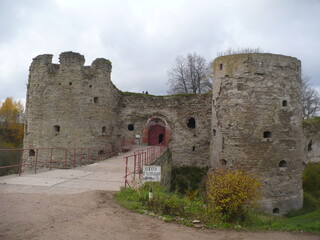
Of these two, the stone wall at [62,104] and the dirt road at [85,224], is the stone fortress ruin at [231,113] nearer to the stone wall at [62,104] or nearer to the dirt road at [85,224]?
the stone wall at [62,104]

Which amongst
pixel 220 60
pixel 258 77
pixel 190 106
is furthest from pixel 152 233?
pixel 190 106

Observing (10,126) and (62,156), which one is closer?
(62,156)

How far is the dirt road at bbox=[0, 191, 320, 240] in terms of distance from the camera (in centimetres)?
498

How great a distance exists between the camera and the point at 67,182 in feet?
29.8

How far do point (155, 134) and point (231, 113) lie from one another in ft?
24.9

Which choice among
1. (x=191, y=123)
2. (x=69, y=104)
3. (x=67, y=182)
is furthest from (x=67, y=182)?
(x=191, y=123)

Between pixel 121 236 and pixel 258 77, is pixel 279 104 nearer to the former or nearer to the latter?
pixel 258 77

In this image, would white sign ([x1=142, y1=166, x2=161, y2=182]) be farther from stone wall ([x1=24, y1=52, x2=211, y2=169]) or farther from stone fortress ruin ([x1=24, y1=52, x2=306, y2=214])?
stone wall ([x1=24, y1=52, x2=211, y2=169])

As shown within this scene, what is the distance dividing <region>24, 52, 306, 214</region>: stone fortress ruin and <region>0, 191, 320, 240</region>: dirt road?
840 cm

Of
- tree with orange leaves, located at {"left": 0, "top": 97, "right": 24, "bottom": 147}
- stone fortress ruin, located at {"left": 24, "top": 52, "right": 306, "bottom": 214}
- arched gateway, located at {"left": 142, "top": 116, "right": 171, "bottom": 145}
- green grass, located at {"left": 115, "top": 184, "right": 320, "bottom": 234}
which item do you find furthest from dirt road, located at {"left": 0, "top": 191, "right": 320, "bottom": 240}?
tree with orange leaves, located at {"left": 0, "top": 97, "right": 24, "bottom": 147}

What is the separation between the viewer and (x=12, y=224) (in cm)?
525

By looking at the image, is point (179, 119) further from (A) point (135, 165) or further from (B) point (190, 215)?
(B) point (190, 215)

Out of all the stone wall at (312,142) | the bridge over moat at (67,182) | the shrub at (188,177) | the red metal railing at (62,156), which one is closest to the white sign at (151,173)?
the bridge over moat at (67,182)

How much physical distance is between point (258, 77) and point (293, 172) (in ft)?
18.3
